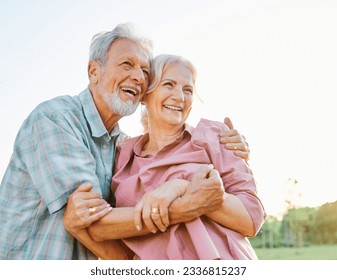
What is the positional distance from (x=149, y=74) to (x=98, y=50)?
13.1 inches

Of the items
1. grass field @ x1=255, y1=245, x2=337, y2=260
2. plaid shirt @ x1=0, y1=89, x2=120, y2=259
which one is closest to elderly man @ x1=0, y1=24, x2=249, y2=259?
plaid shirt @ x1=0, y1=89, x2=120, y2=259

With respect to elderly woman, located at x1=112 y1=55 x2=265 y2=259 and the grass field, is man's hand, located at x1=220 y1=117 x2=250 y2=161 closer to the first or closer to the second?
elderly woman, located at x1=112 y1=55 x2=265 y2=259

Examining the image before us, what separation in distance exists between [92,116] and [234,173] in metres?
0.71

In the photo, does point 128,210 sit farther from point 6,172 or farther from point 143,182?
point 6,172

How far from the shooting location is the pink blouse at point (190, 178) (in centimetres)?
177

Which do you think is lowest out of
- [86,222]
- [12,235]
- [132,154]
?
[12,235]

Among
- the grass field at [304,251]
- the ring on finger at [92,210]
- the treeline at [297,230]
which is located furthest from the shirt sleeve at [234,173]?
the treeline at [297,230]

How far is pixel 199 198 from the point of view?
174 centimetres

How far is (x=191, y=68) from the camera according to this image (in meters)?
2.11

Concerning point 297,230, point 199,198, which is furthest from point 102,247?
point 297,230

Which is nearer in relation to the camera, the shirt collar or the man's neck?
the shirt collar

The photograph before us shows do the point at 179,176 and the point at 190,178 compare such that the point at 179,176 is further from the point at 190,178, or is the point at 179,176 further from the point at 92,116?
the point at 92,116

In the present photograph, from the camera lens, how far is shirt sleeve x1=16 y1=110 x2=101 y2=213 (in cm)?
185
